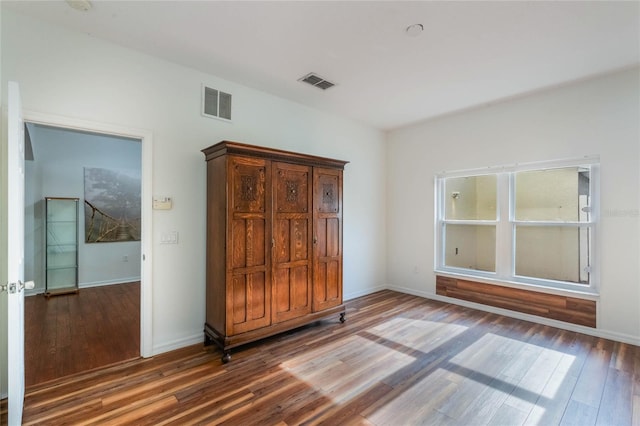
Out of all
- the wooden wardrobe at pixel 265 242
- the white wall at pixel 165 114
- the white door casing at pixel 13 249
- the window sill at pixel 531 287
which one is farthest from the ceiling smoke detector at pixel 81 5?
the window sill at pixel 531 287

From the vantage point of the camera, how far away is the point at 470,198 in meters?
4.46

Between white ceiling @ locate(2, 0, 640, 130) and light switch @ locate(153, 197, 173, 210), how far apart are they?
1386 mm

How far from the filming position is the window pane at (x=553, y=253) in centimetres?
348

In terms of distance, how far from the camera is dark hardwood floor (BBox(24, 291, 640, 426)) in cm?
199

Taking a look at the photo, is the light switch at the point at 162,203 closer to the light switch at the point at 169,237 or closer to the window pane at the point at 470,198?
the light switch at the point at 169,237

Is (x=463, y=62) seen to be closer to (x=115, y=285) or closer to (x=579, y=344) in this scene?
(x=579, y=344)

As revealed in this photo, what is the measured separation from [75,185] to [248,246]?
462 cm

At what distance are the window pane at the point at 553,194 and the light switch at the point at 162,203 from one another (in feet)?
14.2

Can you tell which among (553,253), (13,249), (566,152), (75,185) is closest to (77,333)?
(13,249)

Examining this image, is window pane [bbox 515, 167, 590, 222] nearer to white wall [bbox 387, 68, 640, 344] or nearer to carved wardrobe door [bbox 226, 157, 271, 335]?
white wall [bbox 387, 68, 640, 344]

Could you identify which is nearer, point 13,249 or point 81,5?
point 13,249

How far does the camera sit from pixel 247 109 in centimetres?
349

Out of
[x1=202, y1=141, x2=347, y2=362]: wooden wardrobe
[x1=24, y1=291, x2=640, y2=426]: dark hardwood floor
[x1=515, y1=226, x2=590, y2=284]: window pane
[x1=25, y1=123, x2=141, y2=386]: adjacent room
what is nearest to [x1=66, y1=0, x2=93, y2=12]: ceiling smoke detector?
[x1=202, y1=141, x2=347, y2=362]: wooden wardrobe

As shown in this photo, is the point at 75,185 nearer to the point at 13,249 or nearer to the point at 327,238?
the point at 13,249
